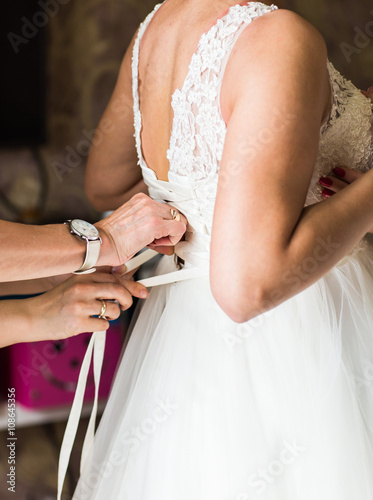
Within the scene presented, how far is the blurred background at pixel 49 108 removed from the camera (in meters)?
1.51

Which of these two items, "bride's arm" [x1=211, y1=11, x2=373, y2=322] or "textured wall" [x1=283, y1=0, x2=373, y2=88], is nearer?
"bride's arm" [x1=211, y1=11, x2=373, y2=322]

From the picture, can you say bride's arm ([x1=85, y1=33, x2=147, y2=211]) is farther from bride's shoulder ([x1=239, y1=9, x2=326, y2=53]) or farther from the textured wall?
the textured wall

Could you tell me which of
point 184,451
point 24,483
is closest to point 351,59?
point 184,451

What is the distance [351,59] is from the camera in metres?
1.98

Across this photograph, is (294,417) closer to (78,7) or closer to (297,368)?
(297,368)

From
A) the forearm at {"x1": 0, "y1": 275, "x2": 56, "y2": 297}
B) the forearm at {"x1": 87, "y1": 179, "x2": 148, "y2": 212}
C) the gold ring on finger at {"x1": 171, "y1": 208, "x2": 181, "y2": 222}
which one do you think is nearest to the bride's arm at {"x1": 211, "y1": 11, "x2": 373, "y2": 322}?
the gold ring on finger at {"x1": 171, "y1": 208, "x2": 181, "y2": 222}

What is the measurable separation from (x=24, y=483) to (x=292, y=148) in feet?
5.04

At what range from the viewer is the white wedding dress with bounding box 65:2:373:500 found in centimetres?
71

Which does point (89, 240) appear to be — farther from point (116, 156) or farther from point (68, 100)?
point (68, 100)

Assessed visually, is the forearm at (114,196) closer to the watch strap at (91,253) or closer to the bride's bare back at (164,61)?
the bride's bare back at (164,61)

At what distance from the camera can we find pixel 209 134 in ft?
2.42

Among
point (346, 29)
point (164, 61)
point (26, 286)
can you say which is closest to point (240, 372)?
point (164, 61)

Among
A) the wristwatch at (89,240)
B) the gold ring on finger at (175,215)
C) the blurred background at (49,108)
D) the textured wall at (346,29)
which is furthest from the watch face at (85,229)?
the textured wall at (346,29)

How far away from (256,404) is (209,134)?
39 centimetres
